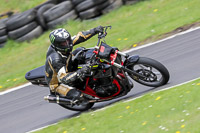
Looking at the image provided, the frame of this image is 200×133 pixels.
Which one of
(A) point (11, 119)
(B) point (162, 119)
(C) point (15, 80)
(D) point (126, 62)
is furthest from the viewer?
(C) point (15, 80)

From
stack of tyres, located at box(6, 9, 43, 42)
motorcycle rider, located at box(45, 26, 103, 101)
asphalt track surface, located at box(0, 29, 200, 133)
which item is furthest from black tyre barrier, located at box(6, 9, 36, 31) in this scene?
motorcycle rider, located at box(45, 26, 103, 101)

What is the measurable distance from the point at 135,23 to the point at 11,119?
564cm

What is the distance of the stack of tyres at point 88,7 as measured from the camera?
12.9 m

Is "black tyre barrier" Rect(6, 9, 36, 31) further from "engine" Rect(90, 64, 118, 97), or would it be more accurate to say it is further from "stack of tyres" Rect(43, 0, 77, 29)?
"engine" Rect(90, 64, 118, 97)

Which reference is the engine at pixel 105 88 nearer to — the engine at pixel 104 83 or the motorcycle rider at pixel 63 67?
the engine at pixel 104 83

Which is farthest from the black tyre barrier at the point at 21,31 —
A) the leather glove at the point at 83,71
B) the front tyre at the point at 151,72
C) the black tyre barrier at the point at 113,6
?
the leather glove at the point at 83,71

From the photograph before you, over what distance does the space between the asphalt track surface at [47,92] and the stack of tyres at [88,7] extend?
12.2ft

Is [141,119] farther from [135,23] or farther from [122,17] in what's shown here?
[122,17]

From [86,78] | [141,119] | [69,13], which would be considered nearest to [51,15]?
[69,13]

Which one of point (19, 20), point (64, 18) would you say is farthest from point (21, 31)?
point (64, 18)

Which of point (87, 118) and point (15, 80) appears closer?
point (87, 118)

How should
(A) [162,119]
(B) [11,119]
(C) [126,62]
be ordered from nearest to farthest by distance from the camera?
(A) [162,119], (C) [126,62], (B) [11,119]

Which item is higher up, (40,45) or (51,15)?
(51,15)

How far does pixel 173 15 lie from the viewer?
37.2 feet
